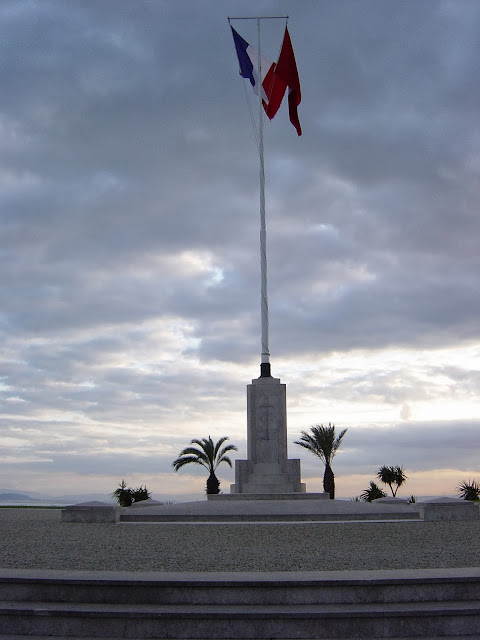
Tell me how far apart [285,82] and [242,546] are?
20.5 meters

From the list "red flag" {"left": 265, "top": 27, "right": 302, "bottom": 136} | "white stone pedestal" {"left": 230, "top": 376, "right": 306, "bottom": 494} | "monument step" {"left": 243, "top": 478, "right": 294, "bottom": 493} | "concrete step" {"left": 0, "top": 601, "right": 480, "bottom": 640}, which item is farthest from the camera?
"red flag" {"left": 265, "top": 27, "right": 302, "bottom": 136}

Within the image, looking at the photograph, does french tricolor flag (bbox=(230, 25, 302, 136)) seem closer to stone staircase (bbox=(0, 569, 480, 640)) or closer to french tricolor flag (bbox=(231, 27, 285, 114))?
french tricolor flag (bbox=(231, 27, 285, 114))

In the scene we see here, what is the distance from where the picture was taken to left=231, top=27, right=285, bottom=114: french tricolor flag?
2592cm

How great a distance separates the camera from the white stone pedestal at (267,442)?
24.1 meters

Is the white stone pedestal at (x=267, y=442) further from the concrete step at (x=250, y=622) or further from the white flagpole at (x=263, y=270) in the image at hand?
the concrete step at (x=250, y=622)

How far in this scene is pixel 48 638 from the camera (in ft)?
21.2

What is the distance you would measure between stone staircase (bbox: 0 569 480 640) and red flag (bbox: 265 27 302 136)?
22070mm

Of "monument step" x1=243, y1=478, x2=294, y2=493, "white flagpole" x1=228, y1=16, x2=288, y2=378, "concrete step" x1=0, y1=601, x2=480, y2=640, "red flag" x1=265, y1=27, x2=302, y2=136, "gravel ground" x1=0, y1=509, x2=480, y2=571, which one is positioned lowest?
"concrete step" x1=0, y1=601, x2=480, y2=640

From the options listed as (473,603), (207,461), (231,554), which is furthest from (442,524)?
(207,461)

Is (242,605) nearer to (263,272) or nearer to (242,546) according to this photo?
(242,546)

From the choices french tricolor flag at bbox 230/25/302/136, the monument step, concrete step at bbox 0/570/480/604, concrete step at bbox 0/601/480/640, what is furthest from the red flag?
concrete step at bbox 0/601/480/640

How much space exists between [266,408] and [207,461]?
12.6 m

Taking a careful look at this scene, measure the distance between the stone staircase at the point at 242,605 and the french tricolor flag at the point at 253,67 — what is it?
22.3 m

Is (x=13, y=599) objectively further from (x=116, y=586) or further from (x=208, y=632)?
(x=208, y=632)
